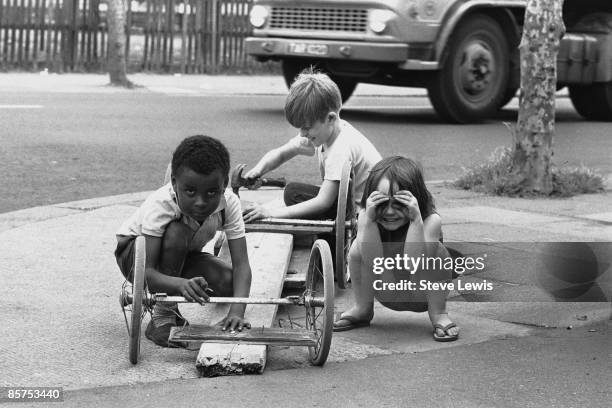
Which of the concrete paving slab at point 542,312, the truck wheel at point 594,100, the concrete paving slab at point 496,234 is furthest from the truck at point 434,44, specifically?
the concrete paving slab at point 542,312

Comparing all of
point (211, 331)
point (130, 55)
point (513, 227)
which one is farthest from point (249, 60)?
point (211, 331)

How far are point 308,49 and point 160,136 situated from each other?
231 centimetres

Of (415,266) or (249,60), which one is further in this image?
(249,60)

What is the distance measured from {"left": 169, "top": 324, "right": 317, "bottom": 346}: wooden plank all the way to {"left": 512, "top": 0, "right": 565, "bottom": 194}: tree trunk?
176 inches

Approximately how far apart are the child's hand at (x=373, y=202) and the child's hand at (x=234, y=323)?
0.73 metres

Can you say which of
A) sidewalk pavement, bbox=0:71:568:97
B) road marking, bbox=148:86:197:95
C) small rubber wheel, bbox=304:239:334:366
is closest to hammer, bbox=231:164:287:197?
small rubber wheel, bbox=304:239:334:366

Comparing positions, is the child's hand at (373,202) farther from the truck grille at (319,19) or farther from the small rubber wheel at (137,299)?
the truck grille at (319,19)

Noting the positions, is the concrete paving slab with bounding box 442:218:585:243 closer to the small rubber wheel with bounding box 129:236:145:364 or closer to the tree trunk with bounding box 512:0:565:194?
the tree trunk with bounding box 512:0:565:194

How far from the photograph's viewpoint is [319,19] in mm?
13367

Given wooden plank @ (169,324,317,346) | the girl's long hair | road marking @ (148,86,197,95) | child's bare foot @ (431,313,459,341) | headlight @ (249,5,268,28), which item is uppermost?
headlight @ (249,5,268,28)

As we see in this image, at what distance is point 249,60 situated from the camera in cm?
2195

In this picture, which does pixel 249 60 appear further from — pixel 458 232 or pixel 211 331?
pixel 211 331

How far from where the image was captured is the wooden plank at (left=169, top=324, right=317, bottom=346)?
4.45 metres

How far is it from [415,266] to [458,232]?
2.17 metres
